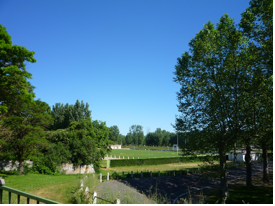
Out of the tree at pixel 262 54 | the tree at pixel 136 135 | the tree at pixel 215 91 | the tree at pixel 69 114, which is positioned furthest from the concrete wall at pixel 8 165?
the tree at pixel 136 135

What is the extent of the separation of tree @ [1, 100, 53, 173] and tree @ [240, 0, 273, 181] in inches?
729

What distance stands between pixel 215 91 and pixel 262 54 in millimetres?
3634

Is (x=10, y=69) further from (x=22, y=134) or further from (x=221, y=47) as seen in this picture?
(x=221, y=47)

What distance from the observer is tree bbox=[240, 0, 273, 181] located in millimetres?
11969

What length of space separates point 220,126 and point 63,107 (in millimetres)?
57728

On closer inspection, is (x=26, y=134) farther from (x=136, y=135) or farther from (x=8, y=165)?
(x=136, y=135)

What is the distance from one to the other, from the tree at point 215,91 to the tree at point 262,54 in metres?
1.05

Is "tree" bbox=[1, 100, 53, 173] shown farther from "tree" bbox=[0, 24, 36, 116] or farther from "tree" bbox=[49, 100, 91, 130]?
"tree" bbox=[49, 100, 91, 130]

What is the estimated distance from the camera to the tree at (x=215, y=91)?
14133 millimetres

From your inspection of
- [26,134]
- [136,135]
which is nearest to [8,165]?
[26,134]

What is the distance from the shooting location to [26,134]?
21.3 metres

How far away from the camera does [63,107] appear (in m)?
64.4

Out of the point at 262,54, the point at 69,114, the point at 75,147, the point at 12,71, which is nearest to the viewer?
the point at 262,54

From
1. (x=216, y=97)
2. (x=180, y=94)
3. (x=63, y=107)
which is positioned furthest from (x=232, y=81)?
(x=63, y=107)
